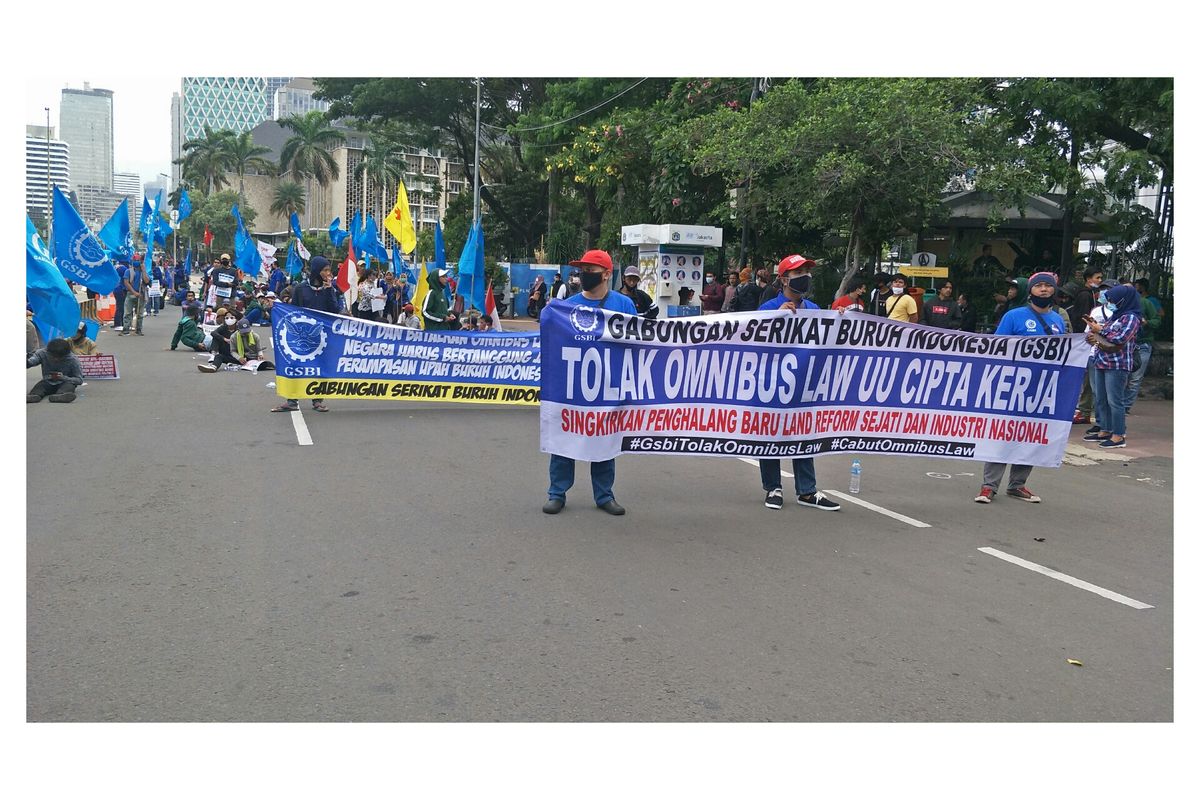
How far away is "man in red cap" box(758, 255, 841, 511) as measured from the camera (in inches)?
284

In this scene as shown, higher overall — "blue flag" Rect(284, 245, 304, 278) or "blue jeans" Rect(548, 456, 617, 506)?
"blue flag" Rect(284, 245, 304, 278)

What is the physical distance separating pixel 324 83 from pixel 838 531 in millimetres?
39235

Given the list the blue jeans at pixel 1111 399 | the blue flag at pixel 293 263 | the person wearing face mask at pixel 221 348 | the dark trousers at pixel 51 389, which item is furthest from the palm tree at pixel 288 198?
the blue jeans at pixel 1111 399

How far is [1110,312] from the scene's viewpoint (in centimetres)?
1166

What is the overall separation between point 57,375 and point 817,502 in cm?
963

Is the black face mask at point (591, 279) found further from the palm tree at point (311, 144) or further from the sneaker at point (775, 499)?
the palm tree at point (311, 144)

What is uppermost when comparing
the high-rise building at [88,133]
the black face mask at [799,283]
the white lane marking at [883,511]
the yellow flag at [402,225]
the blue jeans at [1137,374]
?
the high-rise building at [88,133]

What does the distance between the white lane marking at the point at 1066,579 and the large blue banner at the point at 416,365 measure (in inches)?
254

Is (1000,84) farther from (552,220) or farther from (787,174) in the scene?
(552,220)

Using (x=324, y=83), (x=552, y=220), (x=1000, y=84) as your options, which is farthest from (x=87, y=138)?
(x=1000, y=84)

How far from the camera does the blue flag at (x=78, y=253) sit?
14.6 m

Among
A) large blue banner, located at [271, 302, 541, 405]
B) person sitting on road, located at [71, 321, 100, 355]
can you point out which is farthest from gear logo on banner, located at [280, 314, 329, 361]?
person sitting on road, located at [71, 321, 100, 355]

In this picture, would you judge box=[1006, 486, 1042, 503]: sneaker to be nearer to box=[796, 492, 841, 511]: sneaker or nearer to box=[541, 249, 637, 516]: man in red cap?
box=[796, 492, 841, 511]: sneaker

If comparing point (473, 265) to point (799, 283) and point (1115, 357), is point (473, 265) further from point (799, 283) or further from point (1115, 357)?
point (799, 283)
